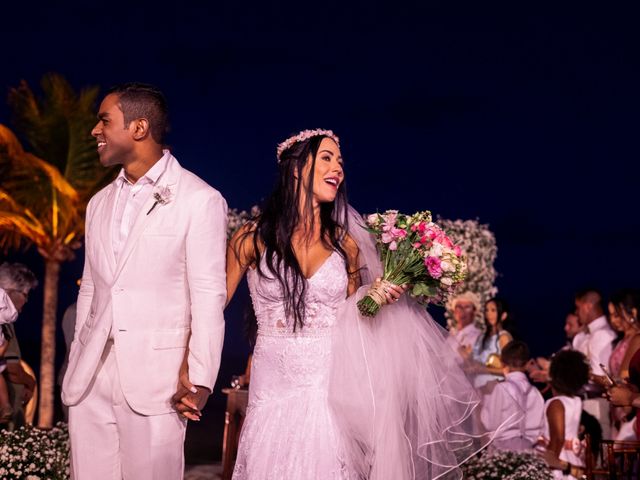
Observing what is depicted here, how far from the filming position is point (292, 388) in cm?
533

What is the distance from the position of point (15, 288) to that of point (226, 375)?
92.5ft

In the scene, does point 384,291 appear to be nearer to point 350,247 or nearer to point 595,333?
point 350,247

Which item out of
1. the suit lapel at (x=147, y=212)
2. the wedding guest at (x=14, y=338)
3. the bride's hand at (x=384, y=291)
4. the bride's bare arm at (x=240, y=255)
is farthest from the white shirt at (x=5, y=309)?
the bride's hand at (x=384, y=291)

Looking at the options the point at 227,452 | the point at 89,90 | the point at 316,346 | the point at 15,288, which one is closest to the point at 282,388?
the point at 316,346

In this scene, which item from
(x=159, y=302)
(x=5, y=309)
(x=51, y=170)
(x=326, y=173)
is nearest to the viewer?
(x=159, y=302)

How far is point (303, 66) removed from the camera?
78.2ft

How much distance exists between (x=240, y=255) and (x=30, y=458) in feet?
9.52

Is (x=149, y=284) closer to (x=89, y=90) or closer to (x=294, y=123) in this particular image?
(x=89, y=90)

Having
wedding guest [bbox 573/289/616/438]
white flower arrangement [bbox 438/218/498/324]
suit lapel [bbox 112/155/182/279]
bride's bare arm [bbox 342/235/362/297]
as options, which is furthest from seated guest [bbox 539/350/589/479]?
white flower arrangement [bbox 438/218/498/324]

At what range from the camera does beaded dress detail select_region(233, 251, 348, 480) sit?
5176 millimetres

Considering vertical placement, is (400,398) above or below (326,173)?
below

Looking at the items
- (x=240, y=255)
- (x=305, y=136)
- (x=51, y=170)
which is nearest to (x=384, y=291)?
(x=240, y=255)

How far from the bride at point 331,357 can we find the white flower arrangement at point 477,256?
1186cm

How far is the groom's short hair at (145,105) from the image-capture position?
190 inches
